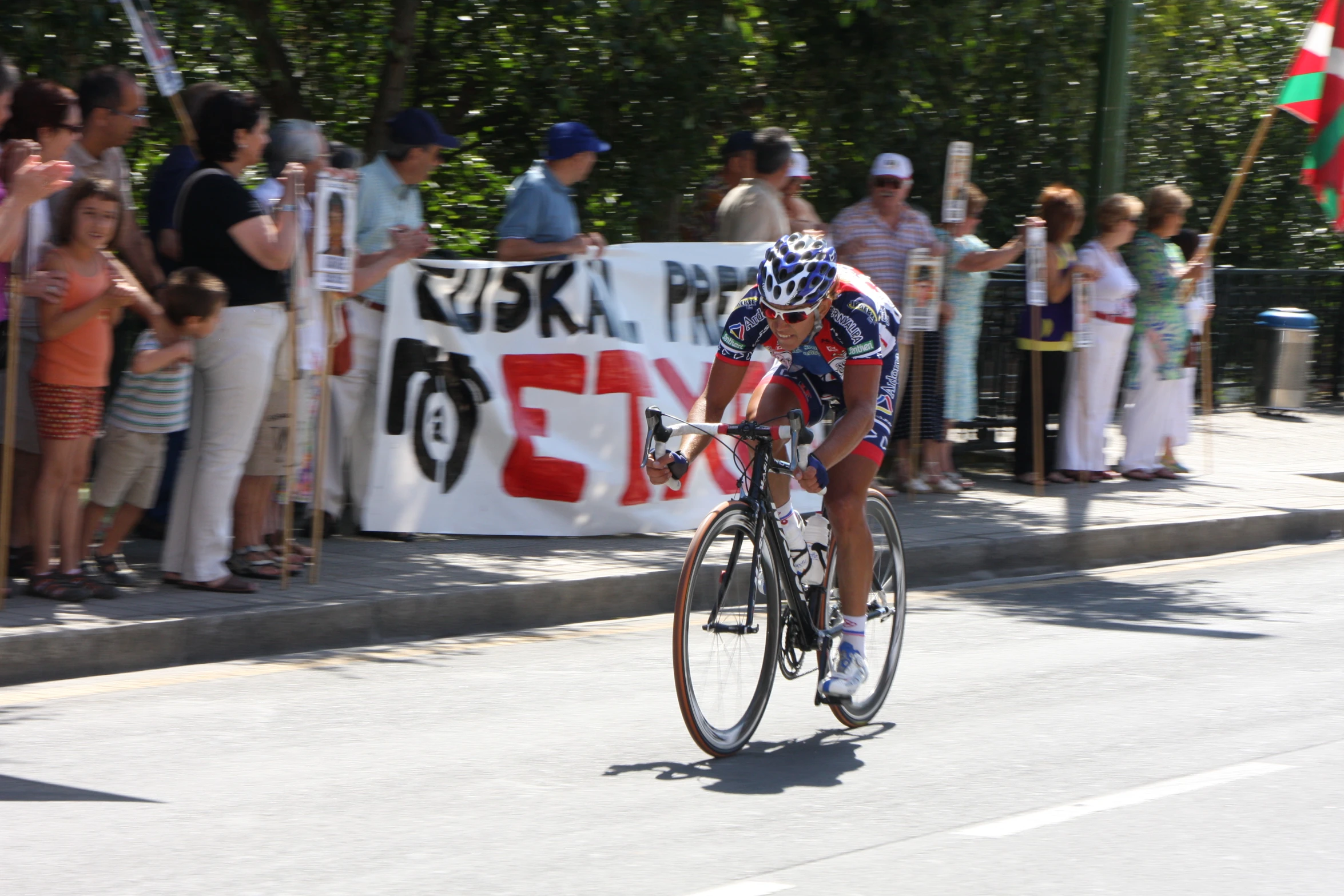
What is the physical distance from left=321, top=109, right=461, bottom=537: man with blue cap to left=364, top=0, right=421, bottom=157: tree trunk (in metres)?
1.70

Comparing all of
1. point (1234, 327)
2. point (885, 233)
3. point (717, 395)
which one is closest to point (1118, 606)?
point (885, 233)

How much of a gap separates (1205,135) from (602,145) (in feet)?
43.0

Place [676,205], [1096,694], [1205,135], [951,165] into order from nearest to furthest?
1. [1096,694]
2. [951,165]
3. [676,205]
4. [1205,135]

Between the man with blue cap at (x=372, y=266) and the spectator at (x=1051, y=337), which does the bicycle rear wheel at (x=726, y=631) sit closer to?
the man with blue cap at (x=372, y=266)

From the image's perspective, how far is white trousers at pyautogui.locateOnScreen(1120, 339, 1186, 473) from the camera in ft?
42.1

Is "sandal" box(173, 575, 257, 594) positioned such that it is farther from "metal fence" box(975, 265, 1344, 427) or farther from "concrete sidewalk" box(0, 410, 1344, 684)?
"metal fence" box(975, 265, 1344, 427)

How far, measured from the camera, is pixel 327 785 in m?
5.30

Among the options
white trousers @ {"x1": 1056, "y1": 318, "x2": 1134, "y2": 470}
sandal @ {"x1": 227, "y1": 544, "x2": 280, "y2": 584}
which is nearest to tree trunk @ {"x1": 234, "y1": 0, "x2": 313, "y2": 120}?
sandal @ {"x1": 227, "y1": 544, "x2": 280, "y2": 584}

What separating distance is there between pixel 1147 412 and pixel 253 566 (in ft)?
24.4

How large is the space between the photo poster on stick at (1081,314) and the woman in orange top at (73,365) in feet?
22.3

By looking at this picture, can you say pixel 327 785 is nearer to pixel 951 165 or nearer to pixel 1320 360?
pixel 951 165

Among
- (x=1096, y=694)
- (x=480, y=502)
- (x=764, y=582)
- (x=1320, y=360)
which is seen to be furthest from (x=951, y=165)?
(x=1320, y=360)

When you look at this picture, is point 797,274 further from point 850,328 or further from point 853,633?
point 853,633

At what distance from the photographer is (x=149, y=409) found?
745 cm
